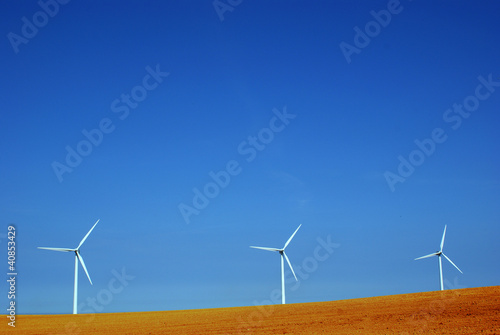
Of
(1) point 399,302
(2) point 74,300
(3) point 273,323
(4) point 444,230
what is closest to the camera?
(3) point 273,323

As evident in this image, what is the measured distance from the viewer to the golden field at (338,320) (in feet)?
114

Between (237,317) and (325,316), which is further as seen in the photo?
(237,317)

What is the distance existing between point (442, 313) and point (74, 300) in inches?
1570

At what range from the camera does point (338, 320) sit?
133 ft

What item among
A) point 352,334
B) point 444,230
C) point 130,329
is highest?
point 444,230

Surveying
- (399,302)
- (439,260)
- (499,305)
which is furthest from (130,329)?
(439,260)

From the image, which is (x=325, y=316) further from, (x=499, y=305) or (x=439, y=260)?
(x=439, y=260)

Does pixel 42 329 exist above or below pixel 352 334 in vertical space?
above

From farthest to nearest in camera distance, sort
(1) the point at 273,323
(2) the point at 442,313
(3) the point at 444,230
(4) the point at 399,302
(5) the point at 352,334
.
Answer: (3) the point at 444,230 → (4) the point at 399,302 → (1) the point at 273,323 → (2) the point at 442,313 → (5) the point at 352,334

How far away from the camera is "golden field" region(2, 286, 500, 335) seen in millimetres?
34625

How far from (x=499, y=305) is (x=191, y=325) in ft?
71.7

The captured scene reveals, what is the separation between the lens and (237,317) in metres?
47.6

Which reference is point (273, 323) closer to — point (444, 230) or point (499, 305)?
point (499, 305)

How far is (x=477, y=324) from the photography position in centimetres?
3316
